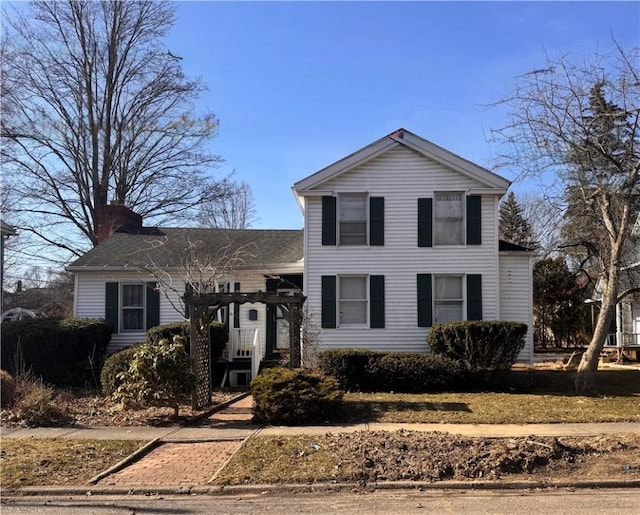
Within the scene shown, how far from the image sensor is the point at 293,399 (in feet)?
33.9

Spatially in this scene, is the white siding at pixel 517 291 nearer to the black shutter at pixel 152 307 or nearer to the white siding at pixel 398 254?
the white siding at pixel 398 254

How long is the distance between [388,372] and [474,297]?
436 centimetres

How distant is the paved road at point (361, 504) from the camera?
235 inches

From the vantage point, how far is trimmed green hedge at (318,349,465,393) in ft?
47.7

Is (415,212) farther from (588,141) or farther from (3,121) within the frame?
(3,121)

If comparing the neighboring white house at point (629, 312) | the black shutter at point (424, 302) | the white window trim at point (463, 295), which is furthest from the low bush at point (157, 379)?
the neighboring white house at point (629, 312)

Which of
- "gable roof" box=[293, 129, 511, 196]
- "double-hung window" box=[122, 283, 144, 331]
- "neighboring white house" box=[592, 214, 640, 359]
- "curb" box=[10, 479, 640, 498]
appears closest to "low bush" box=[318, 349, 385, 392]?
"gable roof" box=[293, 129, 511, 196]

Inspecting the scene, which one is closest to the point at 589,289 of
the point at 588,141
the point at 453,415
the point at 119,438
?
the point at 588,141

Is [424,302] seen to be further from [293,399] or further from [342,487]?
[342,487]

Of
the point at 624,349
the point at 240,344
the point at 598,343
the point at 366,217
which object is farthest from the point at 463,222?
the point at 624,349

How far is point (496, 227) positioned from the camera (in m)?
17.6

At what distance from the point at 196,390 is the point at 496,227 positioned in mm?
10430

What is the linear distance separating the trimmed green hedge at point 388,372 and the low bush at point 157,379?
4.73 meters

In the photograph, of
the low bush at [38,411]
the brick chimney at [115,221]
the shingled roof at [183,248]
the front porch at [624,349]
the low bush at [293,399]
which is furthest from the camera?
the front porch at [624,349]
